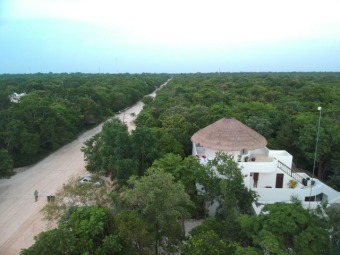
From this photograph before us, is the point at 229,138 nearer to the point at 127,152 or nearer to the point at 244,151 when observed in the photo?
the point at 244,151

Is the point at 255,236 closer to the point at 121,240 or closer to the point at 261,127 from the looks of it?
the point at 121,240

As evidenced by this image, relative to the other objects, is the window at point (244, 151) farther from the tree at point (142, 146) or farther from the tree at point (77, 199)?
the tree at point (77, 199)

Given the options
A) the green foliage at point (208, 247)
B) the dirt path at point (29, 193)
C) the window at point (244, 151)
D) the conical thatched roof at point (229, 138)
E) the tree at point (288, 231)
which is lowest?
the dirt path at point (29, 193)

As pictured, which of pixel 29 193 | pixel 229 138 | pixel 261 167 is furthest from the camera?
pixel 29 193

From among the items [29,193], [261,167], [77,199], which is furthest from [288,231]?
[29,193]

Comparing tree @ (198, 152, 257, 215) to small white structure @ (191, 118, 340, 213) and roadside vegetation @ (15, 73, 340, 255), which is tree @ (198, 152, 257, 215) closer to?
roadside vegetation @ (15, 73, 340, 255)

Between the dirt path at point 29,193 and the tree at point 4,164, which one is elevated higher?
the tree at point 4,164

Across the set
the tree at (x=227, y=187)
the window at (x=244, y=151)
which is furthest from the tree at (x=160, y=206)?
the window at (x=244, y=151)
